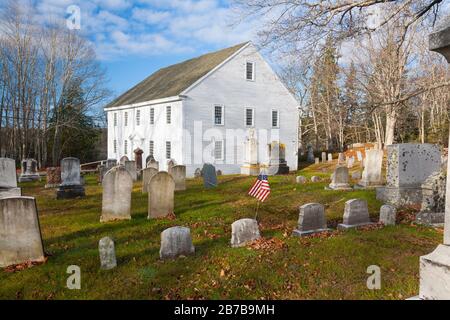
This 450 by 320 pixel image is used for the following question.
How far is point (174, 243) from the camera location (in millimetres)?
6195

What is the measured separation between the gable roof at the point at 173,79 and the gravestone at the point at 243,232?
A: 1993 cm

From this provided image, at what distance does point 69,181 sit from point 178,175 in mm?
4412

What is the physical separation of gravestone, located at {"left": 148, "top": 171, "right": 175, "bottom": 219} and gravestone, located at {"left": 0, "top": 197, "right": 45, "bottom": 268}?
3.60m

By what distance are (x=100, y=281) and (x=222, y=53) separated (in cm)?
2688

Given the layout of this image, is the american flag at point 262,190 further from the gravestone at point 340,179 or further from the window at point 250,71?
the window at point 250,71

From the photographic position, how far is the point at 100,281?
17.0ft

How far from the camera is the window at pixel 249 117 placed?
93.0 ft

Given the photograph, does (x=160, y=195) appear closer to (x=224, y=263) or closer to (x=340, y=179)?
(x=224, y=263)

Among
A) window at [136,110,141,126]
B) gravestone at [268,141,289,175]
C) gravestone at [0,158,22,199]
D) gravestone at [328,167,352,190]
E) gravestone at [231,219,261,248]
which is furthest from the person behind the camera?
window at [136,110,141,126]

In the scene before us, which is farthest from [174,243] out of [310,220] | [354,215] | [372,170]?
[372,170]

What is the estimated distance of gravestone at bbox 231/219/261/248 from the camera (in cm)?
683

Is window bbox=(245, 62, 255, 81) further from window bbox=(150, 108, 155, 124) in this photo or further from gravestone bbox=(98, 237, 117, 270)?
gravestone bbox=(98, 237, 117, 270)

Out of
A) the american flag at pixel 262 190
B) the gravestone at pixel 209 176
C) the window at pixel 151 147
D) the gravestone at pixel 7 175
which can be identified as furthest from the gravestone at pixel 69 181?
the window at pixel 151 147

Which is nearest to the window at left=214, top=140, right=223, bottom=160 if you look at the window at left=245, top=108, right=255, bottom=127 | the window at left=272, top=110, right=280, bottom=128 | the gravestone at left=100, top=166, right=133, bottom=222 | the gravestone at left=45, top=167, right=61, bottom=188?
the window at left=245, top=108, right=255, bottom=127
